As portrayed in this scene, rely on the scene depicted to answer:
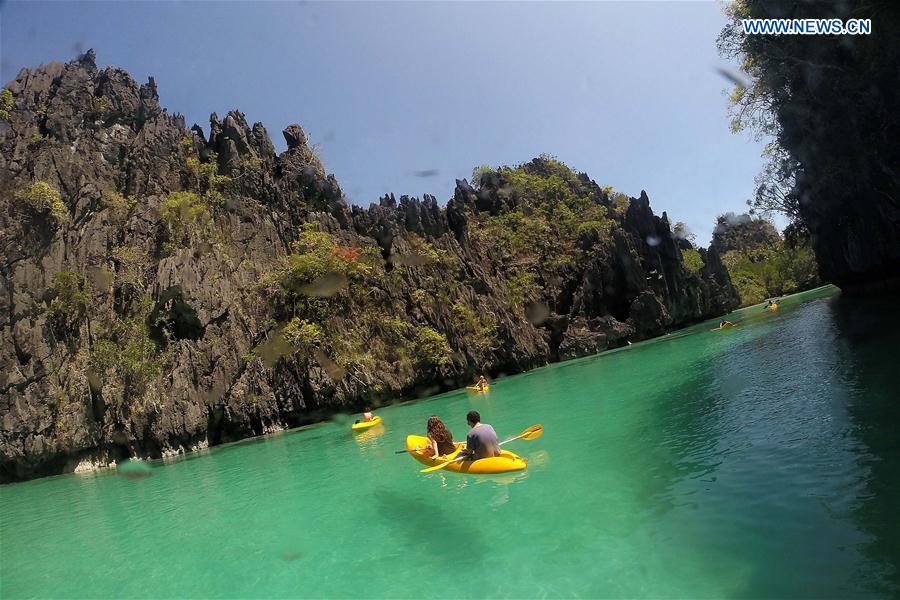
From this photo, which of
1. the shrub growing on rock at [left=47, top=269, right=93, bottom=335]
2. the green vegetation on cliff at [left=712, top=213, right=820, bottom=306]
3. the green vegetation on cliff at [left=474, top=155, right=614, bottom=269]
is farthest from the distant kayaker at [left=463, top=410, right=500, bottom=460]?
the green vegetation on cliff at [left=712, top=213, right=820, bottom=306]

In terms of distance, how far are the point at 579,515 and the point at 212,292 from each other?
29.7m

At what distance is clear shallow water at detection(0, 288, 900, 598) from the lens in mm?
5523

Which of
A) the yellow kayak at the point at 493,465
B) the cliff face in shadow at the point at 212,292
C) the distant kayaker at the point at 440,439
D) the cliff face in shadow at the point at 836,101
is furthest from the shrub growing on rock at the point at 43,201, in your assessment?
the cliff face in shadow at the point at 836,101

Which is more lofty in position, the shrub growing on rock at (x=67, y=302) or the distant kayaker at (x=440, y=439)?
the shrub growing on rock at (x=67, y=302)

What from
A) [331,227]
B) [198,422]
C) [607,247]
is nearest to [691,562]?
[198,422]

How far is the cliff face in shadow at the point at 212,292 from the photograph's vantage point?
27578 mm

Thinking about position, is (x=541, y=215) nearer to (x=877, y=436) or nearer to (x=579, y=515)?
(x=877, y=436)

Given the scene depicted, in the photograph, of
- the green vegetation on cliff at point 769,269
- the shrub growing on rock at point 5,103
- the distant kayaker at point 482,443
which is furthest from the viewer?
the green vegetation on cliff at point 769,269

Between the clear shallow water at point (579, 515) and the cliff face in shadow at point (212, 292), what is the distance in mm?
12068

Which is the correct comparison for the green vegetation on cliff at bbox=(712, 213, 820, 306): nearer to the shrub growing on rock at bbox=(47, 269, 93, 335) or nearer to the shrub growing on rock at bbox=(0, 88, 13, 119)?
the shrub growing on rock at bbox=(47, 269, 93, 335)

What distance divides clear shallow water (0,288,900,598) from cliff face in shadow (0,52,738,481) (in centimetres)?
1207

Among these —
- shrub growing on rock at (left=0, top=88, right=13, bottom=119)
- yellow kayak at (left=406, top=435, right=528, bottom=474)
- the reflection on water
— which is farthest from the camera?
shrub growing on rock at (left=0, top=88, right=13, bottom=119)

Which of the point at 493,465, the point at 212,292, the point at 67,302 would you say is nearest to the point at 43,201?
the point at 67,302

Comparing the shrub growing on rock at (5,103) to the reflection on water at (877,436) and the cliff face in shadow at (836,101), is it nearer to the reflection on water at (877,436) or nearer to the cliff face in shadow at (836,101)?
the cliff face in shadow at (836,101)
